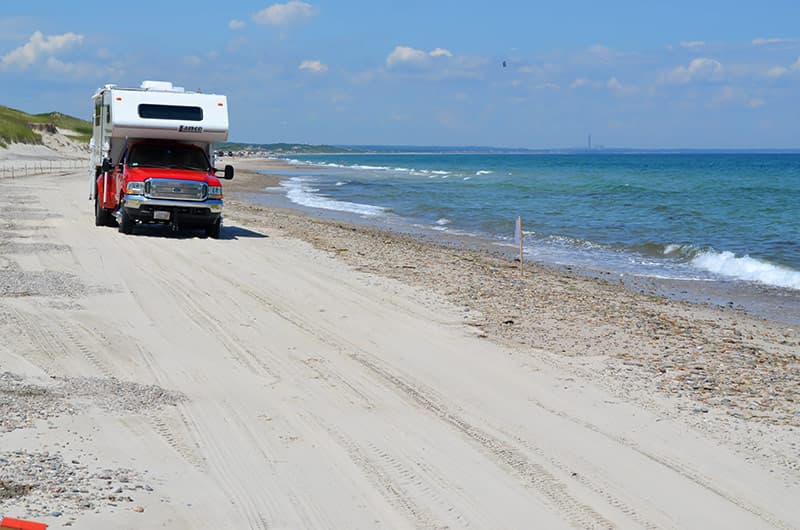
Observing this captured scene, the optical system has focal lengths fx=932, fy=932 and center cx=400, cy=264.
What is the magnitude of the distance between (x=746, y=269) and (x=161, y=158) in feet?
42.0

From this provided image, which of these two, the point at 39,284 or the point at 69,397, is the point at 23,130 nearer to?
the point at 39,284

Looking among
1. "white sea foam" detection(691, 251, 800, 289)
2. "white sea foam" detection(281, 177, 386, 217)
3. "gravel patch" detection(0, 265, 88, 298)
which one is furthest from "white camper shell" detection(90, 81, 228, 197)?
"white sea foam" detection(281, 177, 386, 217)

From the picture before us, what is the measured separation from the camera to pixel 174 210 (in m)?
18.7

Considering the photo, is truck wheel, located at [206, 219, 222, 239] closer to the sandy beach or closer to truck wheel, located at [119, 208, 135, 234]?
truck wheel, located at [119, 208, 135, 234]

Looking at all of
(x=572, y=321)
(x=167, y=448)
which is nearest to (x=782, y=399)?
(x=572, y=321)

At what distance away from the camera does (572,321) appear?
1190 cm

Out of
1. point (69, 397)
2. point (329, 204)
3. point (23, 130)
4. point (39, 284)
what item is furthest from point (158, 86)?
point (23, 130)

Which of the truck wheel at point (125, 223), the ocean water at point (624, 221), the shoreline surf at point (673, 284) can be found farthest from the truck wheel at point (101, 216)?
the ocean water at point (624, 221)

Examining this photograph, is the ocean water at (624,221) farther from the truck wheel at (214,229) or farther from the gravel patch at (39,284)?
the gravel patch at (39,284)

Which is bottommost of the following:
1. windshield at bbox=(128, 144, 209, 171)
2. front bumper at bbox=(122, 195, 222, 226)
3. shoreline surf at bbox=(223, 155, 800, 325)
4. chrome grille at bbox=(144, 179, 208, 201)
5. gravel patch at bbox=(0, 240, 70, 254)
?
shoreline surf at bbox=(223, 155, 800, 325)

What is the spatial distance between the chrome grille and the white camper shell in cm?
128

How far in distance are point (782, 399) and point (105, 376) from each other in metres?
6.08

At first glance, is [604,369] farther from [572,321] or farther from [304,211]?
[304,211]

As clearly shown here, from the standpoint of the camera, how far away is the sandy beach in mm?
5699
